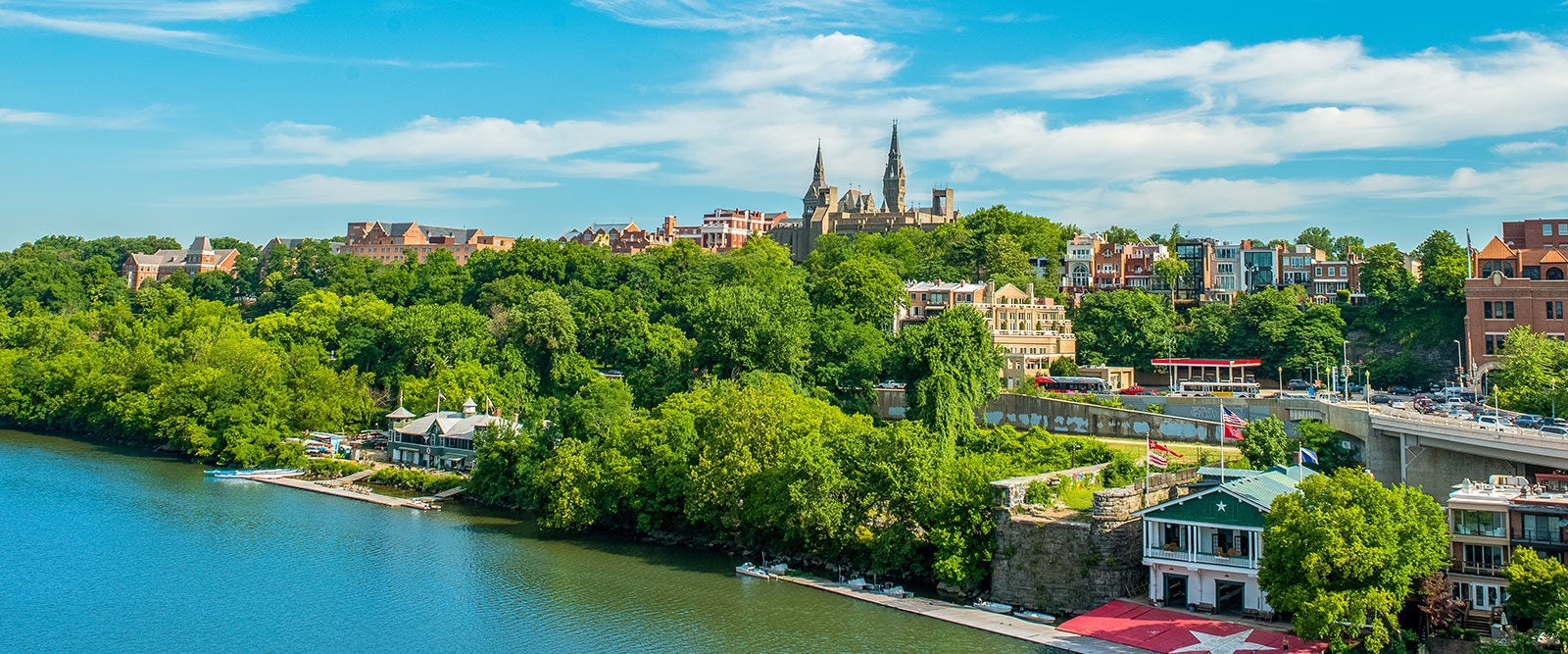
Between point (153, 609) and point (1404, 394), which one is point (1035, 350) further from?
point (153, 609)

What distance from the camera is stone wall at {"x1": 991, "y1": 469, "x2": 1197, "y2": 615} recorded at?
3103 centimetres

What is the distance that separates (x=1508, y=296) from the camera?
193 feet

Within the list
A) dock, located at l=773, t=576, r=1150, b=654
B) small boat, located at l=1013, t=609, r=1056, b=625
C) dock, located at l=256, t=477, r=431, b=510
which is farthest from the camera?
dock, located at l=256, t=477, r=431, b=510

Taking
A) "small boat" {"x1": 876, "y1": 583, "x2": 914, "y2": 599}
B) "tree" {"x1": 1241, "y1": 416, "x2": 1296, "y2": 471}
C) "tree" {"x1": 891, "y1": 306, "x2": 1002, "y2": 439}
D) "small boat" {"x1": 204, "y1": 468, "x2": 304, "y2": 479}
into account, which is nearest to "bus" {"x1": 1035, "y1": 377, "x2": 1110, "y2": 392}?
"tree" {"x1": 891, "y1": 306, "x2": 1002, "y2": 439}

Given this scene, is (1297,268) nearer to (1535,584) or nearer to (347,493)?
(347,493)

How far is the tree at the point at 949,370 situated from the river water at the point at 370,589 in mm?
11716

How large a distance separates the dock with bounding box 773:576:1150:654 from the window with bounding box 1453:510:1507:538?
23.9 ft

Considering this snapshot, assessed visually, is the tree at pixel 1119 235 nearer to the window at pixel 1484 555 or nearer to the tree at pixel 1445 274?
the tree at pixel 1445 274

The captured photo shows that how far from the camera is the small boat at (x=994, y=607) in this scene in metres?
31.4

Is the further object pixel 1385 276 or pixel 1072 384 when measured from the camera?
pixel 1385 276

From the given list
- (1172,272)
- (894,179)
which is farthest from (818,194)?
(1172,272)

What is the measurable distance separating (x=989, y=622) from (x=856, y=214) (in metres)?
90.3

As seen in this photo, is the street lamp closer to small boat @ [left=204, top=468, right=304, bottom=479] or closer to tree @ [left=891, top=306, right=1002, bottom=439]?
tree @ [left=891, top=306, right=1002, bottom=439]

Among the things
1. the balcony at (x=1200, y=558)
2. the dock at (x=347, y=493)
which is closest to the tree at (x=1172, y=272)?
the dock at (x=347, y=493)
